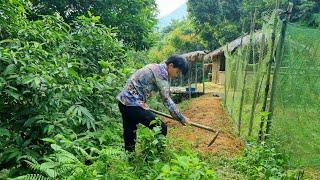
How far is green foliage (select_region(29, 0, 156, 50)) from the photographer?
12.0 meters

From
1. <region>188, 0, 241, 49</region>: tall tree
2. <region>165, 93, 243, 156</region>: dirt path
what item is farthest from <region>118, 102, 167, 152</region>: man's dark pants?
<region>188, 0, 241, 49</region>: tall tree

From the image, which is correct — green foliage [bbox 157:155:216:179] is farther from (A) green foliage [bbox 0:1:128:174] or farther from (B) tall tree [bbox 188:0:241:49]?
(B) tall tree [bbox 188:0:241:49]

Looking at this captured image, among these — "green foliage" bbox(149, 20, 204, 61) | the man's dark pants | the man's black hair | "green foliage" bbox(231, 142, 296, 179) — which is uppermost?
the man's black hair

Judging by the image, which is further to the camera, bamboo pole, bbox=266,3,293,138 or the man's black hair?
bamboo pole, bbox=266,3,293,138

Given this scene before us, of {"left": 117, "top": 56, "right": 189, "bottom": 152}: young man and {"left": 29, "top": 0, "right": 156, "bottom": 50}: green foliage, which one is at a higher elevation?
{"left": 29, "top": 0, "right": 156, "bottom": 50}: green foliage

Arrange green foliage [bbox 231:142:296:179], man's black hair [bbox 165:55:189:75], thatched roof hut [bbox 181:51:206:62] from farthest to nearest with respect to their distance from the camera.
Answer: thatched roof hut [bbox 181:51:206:62] < man's black hair [bbox 165:55:189:75] < green foliage [bbox 231:142:296:179]

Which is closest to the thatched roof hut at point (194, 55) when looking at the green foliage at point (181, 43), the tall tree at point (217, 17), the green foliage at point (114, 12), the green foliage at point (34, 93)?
the green foliage at point (114, 12)

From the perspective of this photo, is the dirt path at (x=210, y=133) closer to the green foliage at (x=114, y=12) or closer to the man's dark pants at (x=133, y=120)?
the man's dark pants at (x=133, y=120)

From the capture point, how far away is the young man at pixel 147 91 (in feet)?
16.0

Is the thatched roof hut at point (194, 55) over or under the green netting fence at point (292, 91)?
under

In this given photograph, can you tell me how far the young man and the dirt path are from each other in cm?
59

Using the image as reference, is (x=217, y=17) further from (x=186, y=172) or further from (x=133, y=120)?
(x=186, y=172)

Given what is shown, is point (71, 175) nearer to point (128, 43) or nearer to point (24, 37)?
point (24, 37)

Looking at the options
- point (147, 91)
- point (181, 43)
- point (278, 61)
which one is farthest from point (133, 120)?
point (181, 43)
